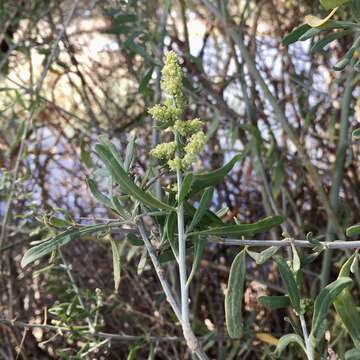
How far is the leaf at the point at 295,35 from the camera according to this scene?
71 centimetres

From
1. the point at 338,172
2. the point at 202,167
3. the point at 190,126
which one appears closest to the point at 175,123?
the point at 190,126

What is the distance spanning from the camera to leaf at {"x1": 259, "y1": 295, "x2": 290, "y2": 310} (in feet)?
2.13

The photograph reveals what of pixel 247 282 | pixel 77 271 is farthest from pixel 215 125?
pixel 77 271

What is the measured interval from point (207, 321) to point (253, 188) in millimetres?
339

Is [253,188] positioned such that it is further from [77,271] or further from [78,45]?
[78,45]

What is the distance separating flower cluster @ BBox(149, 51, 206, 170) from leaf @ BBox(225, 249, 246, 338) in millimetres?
113

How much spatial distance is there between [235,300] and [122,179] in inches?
5.6

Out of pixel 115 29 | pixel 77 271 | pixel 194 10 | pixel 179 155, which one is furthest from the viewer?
pixel 194 10

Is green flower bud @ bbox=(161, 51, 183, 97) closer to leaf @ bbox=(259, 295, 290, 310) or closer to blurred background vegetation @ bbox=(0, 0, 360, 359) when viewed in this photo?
leaf @ bbox=(259, 295, 290, 310)

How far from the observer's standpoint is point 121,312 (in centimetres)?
138

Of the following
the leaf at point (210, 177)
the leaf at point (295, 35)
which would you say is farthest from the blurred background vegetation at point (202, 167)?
the leaf at point (210, 177)

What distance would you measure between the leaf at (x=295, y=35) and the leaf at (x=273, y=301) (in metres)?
0.25

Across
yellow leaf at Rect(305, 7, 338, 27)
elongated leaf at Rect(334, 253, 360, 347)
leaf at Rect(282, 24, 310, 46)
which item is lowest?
elongated leaf at Rect(334, 253, 360, 347)

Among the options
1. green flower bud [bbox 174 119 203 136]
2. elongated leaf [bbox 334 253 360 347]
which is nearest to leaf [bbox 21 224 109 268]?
green flower bud [bbox 174 119 203 136]
